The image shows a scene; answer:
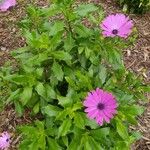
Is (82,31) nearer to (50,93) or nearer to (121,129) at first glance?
(50,93)

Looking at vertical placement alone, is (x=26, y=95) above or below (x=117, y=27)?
below

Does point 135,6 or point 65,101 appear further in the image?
point 135,6

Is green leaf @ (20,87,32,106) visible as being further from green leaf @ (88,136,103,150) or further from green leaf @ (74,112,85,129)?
green leaf @ (88,136,103,150)

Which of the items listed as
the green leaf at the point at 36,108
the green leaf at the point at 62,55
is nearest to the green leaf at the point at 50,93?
the green leaf at the point at 36,108

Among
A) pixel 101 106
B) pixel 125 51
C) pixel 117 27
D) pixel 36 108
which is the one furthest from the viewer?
pixel 125 51

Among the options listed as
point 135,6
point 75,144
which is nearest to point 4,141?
point 75,144

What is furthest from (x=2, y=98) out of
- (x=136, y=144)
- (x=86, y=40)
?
(x=136, y=144)

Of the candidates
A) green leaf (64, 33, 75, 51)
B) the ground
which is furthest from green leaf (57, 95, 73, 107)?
the ground

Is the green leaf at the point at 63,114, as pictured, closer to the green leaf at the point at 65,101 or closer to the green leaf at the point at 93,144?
the green leaf at the point at 65,101
